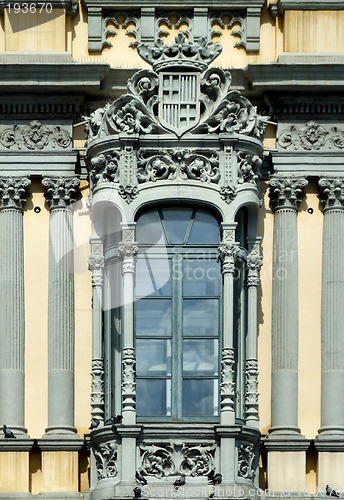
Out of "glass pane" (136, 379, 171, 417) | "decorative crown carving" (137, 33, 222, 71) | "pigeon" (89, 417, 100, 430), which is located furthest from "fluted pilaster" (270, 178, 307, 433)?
"pigeon" (89, 417, 100, 430)

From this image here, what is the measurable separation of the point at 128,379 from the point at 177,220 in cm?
266

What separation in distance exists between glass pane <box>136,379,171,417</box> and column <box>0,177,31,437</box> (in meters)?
1.82

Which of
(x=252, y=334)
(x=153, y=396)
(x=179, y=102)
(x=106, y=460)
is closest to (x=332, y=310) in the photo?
(x=252, y=334)

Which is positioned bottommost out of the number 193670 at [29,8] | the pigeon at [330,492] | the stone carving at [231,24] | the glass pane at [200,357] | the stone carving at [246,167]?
→ the pigeon at [330,492]

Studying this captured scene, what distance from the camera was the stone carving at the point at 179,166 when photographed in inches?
1692

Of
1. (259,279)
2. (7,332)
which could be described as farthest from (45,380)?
(259,279)

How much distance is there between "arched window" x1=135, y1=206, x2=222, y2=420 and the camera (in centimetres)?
4250

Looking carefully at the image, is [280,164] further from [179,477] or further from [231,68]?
[179,477]

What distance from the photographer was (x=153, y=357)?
42.7 m

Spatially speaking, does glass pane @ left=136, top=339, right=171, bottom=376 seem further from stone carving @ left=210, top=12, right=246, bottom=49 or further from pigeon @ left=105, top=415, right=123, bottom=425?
stone carving @ left=210, top=12, right=246, bottom=49

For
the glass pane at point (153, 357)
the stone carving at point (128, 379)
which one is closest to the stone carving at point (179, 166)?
the glass pane at point (153, 357)

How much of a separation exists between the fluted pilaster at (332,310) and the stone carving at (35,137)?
405 cm

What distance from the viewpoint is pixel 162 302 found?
141 ft

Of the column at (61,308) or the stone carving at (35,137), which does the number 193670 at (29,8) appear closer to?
the stone carving at (35,137)
